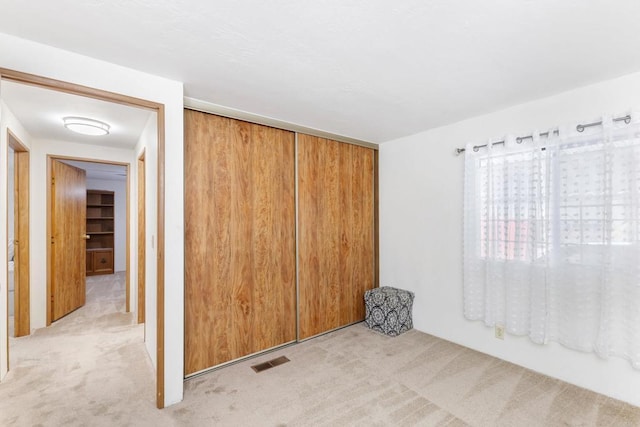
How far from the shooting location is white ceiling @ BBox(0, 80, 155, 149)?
91.3 inches

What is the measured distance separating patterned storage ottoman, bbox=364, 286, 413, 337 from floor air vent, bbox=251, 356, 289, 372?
3.84ft

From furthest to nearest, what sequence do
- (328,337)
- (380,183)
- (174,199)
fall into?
(380,183) < (328,337) < (174,199)

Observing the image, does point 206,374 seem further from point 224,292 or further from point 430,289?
point 430,289

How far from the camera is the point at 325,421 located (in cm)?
193

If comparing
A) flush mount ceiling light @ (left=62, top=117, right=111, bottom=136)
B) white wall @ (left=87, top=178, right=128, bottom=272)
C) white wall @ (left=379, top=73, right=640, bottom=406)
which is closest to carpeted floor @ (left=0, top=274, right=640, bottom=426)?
white wall @ (left=379, top=73, right=640, bottom=406)

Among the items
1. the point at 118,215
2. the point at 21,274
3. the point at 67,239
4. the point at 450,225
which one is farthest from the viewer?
the point at 118,215

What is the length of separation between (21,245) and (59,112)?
1.69 m

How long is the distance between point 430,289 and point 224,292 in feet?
7.18

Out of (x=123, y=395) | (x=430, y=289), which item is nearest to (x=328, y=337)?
(x=430, y=289)

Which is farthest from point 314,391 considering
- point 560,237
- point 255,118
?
point 255,118

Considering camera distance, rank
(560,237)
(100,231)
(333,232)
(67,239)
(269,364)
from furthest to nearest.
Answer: (100,231), (67,239), (333,232), (269,364), (560,237)

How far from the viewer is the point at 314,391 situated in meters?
2.25

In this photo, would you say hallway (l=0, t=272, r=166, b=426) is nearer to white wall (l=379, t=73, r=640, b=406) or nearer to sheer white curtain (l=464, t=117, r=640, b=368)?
white wall (l=379, t=73, r=640, b=406)

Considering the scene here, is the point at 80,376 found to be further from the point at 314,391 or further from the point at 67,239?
the point at 67,239
